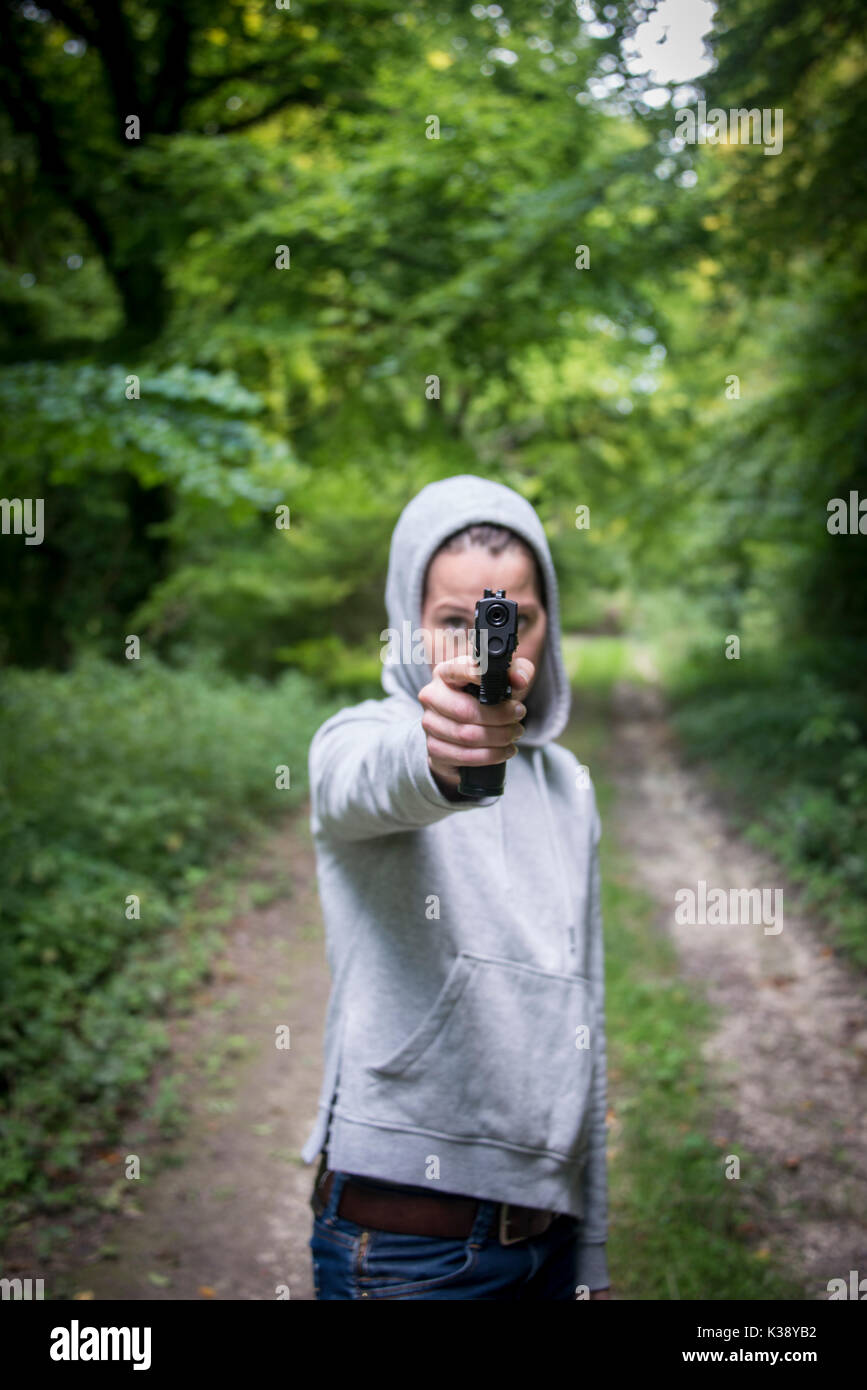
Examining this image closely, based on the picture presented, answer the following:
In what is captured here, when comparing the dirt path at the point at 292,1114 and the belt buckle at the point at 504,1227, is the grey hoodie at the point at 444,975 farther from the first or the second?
the dirt path at the point at 292,1114

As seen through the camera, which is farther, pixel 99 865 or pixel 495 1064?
pixel 99 865

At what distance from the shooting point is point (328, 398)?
9.85 meters

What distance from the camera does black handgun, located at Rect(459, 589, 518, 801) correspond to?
3.48ft

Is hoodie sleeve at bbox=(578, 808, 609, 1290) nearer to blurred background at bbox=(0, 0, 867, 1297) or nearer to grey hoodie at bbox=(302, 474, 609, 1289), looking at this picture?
grey hoodie at bbox=(302, 474, 609, 1289)

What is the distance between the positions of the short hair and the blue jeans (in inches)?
44.4

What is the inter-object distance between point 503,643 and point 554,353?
8549mm

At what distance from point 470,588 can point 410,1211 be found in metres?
1.10

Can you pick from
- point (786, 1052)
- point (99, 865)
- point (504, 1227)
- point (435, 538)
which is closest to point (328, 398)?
point (99, 865)

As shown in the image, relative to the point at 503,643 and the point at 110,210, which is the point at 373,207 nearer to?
the point at 110,210

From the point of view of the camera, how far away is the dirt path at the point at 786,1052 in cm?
392

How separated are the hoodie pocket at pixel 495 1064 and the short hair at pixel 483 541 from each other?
2.41ft

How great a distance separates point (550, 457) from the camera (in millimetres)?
13961

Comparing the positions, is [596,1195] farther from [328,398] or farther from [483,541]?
[328,398]
